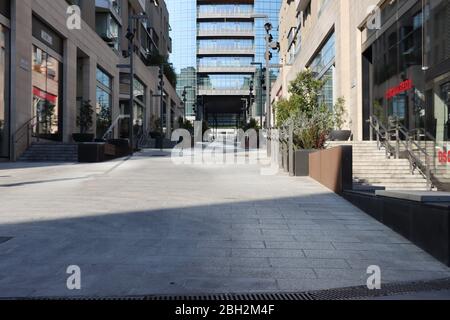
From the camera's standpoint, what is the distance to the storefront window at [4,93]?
22.1 metres

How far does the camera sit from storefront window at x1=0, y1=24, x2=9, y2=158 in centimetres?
2209

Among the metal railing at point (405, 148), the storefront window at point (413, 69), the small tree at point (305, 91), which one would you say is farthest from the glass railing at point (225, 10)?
the metal railing at point (405, 148)

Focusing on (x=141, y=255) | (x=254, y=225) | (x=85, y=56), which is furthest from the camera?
(x=85, y=56)

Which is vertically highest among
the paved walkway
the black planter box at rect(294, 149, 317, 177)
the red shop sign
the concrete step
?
the red shop sign

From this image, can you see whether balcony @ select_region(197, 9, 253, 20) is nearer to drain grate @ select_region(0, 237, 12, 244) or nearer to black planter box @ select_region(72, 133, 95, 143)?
black planter box @ select_region(72, 133, 95, 143)

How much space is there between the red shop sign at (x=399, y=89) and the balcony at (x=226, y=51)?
8120 cm

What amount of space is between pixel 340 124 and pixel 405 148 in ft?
35.0

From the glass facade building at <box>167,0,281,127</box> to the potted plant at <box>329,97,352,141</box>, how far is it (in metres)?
72.8

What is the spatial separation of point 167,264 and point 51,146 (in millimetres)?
21237

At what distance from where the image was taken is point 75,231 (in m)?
7.27

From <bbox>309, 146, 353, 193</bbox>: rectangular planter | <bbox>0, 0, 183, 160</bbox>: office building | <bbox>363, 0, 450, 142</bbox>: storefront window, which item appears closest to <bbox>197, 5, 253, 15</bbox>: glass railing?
<bbox>0, 0, 183, 160</bbox>: office building
